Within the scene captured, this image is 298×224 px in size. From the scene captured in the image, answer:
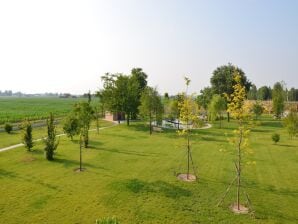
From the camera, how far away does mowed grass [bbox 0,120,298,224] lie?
17.7m

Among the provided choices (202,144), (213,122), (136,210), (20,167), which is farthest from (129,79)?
(136,210)

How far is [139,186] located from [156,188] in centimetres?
125

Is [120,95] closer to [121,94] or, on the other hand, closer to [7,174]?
[121,94]

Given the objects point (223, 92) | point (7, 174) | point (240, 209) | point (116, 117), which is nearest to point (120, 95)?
point (116, 117)

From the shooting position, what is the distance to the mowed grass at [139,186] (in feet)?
58.0

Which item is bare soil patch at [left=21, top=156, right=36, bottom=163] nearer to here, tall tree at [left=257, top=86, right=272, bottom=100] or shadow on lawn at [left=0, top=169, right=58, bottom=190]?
shadow on lawn at [left=0, top=169, right=58, bottom=190]

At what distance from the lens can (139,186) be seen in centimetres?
2245

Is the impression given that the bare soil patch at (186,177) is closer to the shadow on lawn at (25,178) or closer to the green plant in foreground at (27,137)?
the shadow on lawn at (25,178)

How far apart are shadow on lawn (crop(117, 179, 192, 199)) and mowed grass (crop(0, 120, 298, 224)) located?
7 centimetres

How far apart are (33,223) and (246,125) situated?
14152mm

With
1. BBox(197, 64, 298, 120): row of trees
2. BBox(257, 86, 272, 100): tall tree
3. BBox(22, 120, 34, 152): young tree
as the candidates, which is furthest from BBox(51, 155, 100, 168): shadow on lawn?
BBox(257, 86, 272, 100): tall tree

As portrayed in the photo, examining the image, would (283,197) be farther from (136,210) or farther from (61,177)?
(61,177)

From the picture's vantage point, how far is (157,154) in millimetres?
34031

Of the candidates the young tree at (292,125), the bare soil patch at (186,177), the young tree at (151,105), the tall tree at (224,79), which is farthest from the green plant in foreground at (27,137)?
the tall tree at (224,79)
